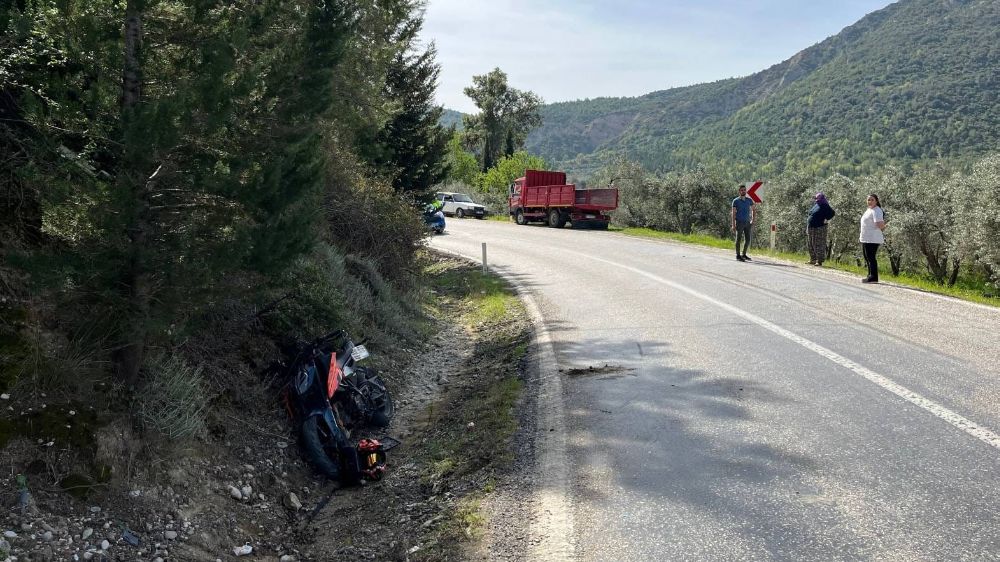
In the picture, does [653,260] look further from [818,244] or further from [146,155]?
[146,155]

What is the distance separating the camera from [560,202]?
32.4m

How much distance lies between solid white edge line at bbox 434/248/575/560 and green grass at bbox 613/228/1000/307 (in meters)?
8.26

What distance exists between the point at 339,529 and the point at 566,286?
9.25m

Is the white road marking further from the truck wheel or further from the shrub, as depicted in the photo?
the truck wheel

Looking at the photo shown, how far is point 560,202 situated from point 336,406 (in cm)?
2664

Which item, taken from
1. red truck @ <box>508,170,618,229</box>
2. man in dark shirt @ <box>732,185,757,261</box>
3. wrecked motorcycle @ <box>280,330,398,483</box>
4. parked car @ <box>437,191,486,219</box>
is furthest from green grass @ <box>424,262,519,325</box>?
parked car @ <box>437,191,486,219</box>

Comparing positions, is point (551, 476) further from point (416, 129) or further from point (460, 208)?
point (460, 208)

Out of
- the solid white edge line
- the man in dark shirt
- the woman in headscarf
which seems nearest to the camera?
the solid white edge line

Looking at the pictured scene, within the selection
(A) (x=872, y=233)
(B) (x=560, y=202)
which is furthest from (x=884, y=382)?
(B) (x=560, y=202)

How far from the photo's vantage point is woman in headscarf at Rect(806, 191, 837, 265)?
1595 centimetres

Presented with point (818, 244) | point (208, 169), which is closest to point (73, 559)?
point (208, 169)

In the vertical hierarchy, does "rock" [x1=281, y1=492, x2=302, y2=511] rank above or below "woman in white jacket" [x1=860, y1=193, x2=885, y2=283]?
below

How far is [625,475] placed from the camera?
4480mm

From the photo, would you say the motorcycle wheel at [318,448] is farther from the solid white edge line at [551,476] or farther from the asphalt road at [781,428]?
the asphalt road at [781,428]
